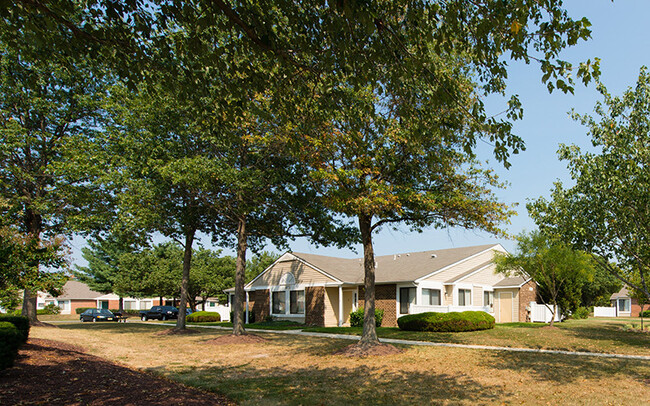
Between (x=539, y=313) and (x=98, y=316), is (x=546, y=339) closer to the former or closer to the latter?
(x=539, y=313)

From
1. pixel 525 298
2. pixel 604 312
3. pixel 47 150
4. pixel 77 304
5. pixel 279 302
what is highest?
pixel 47 150

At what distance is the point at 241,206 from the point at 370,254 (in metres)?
6.99

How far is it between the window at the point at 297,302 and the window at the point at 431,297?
339 inches

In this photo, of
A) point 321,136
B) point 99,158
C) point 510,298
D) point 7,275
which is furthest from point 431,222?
point 510,298

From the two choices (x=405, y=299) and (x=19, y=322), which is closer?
(x=19, y=322)

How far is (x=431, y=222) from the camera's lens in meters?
17.2

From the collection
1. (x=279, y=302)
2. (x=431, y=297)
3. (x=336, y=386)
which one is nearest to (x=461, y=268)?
(x=431, y=297)

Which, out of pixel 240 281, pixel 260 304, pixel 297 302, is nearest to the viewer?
pixel 240 281

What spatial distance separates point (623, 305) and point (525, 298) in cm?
3691

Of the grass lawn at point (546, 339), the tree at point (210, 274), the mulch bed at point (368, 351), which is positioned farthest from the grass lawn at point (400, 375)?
the tree at point (210, 274)

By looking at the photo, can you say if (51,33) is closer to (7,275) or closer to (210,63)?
(210,63)

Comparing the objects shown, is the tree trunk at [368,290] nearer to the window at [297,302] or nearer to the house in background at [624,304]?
the window at [297,302]

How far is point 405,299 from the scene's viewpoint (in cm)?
2875

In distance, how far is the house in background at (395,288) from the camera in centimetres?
2888
